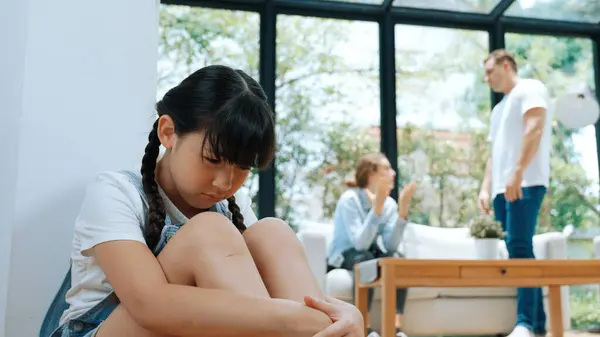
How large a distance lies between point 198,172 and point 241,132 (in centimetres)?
10

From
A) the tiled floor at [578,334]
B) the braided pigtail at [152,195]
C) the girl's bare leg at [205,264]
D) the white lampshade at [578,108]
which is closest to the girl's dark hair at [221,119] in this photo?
the braided pigtail at [152,195]

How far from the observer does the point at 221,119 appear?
44.2 inches

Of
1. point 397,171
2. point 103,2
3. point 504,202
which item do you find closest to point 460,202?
point 397,171

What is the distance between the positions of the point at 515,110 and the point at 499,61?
0.90ft

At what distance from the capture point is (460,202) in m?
4.77

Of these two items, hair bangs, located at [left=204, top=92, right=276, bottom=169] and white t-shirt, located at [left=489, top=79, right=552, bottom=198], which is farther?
white t-shirt, located at [left=489, top=79, right=552, bottom=198]

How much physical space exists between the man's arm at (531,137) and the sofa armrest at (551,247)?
2.85 feet

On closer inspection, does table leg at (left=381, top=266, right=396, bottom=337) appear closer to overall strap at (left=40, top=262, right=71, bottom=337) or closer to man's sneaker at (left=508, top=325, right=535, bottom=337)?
man's sneaker at (left=508, top=325, right=535, bottom=337)

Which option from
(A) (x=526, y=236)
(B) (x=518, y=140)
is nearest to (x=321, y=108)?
(B) (x=518, y=140)

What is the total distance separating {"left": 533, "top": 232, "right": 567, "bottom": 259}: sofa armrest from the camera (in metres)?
3.93

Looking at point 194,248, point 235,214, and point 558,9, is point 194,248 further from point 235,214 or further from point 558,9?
point 558,9

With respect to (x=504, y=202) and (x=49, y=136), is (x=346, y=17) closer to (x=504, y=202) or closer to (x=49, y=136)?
(x=504, y=202)

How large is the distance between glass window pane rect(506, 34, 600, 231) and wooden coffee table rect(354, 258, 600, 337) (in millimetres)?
1626

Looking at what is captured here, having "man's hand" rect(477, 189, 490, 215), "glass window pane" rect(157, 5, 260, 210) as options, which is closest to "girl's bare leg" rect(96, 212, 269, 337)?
"man's hand" rect(477, 189, 490, 215)
